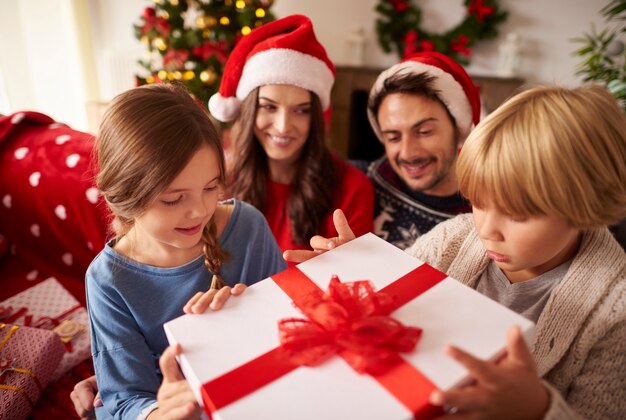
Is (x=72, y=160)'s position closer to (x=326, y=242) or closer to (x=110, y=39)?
(x=326, y=242)

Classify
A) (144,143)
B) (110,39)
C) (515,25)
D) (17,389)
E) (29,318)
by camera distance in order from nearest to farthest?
(144,143), (17,389), (29,318), (515,25), (110,39)

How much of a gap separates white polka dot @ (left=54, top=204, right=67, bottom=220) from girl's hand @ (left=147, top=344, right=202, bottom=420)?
4.62 ft

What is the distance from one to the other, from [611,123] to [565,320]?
421 mm

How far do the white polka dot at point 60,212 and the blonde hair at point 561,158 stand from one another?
1.80m

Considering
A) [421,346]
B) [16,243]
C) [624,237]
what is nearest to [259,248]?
[421,346]

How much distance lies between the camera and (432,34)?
3.85 metres

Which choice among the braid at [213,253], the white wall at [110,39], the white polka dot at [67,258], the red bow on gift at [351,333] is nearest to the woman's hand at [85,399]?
the braid at [213,253]

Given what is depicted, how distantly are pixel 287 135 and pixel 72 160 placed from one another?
3.24 ft

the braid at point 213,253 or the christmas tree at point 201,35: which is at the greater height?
the christmas tree at point 201,35

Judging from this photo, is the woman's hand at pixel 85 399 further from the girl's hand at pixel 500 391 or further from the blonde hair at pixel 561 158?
the blonde hair at pixel 561 158

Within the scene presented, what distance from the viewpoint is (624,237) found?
1.25 meters

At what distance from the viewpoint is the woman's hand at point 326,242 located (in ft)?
3.20

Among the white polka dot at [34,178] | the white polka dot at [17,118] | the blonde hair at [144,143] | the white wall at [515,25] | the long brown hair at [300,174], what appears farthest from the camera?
the white wall at [515,25]

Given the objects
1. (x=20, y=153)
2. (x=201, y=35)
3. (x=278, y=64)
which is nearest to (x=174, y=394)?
(x=278, y=64)
